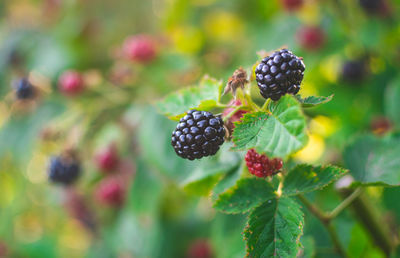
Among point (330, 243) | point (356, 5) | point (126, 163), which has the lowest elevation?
point (330, 243)

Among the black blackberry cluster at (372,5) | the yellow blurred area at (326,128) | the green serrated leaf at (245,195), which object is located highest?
the black blackberry cluster at (372,5)

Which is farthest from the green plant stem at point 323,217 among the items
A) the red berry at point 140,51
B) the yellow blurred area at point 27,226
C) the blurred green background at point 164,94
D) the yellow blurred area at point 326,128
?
the yellow blurred area at point 27,226

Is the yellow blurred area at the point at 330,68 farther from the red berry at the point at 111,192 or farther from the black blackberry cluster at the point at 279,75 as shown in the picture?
the black blackberry cluster at the point at 279,75

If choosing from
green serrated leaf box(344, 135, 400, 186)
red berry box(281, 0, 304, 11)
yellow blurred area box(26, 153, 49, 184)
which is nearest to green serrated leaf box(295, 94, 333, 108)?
green serrated leaf box(344, 135, 400, 186)

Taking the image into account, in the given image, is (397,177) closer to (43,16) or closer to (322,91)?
(322,91)

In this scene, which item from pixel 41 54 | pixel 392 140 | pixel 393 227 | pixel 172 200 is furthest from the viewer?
pixel 41 54

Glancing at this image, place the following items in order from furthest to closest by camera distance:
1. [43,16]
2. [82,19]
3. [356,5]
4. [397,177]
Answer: [43,16]
[82,19]
[356,5]
[397,177]

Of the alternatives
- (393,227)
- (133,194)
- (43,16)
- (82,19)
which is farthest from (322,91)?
(43,16)

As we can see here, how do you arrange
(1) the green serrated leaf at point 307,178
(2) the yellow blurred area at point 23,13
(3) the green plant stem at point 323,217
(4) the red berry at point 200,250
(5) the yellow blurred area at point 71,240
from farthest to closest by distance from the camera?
(5) the yellow blurred area at point 71,240
(2) the yellow blurred area at point 23,13
(4) the red berry at point 200,250
(3) the green plant stem at point 323,217
(1) the green serrated leaf at point 307,178
